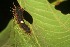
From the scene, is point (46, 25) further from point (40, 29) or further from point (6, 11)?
point (6, 11)

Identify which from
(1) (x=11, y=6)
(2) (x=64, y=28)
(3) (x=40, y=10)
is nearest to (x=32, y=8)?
→ (3) (x=40, y=10)

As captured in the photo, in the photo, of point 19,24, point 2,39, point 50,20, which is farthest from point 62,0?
point 2,39

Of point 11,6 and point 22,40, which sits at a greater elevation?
point 11,6

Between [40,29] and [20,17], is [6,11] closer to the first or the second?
[20,17]

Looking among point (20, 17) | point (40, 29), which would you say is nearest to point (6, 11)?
point (20, 17)

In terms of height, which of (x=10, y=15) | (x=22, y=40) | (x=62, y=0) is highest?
(x=62, y=0)

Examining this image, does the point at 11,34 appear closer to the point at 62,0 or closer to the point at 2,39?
the point at 2,39

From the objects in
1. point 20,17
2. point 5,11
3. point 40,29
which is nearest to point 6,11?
point 5,11
